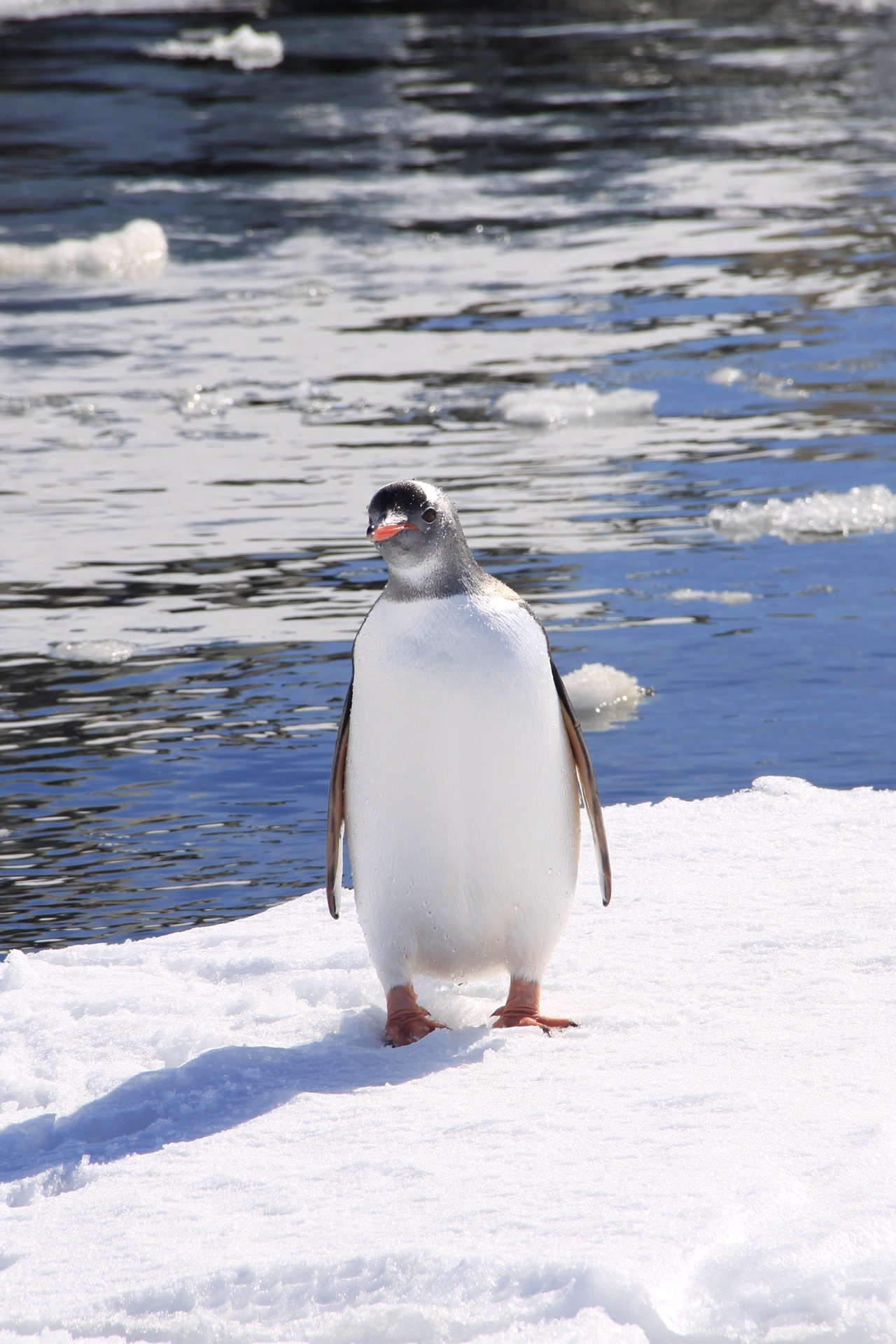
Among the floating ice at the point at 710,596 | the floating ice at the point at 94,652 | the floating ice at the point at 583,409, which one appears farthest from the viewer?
the floating ice at the point at 583,409

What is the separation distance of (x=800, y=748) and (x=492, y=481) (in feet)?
9.05

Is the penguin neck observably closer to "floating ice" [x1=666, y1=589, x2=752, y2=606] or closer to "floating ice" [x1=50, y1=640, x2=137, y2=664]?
"floating ice" [x1=50, y1=640, x2=137, y2=664]

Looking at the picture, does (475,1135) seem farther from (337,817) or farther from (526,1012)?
(337,817)

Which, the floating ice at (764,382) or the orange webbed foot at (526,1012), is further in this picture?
the floating ice at (764,382)

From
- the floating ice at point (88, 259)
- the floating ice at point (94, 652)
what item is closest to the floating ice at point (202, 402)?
the floating ice at point (94, 652)

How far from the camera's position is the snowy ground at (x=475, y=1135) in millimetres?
2201

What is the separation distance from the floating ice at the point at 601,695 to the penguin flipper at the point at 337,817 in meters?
1.64

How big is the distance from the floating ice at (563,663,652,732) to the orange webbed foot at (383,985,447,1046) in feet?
6.41

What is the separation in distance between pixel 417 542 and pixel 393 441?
487cm

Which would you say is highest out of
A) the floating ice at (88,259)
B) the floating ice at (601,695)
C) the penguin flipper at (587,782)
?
the penguin flipper at (587,782)

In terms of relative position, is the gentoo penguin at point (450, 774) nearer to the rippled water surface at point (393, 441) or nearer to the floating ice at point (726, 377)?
the rippled water surface at point (393, 441)

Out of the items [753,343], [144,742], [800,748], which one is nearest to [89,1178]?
[144,742]

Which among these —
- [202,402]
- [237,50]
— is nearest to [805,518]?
[202,402]

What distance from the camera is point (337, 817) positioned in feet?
11.7
